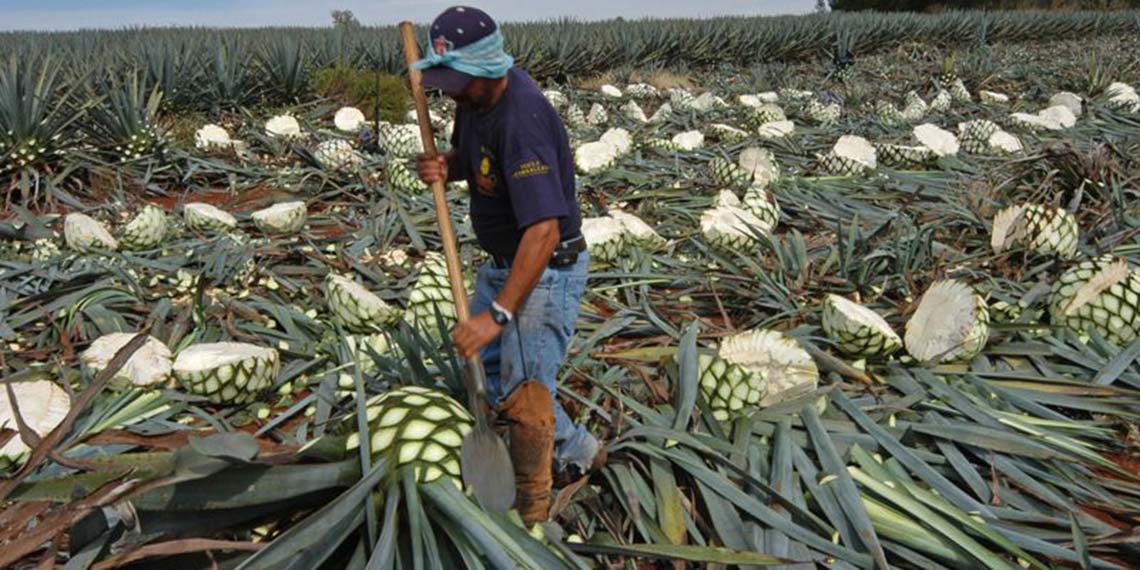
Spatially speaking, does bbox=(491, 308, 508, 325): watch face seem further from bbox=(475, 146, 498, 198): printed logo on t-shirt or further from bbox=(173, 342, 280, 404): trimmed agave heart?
bbox=(173, 342, 280, 404): trimmed agave heart

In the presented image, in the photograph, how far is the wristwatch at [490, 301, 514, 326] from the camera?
182 cm

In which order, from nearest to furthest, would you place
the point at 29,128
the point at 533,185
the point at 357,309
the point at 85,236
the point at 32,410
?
1. the point at 533,185
2. the point at 32,410
3. the point at 357,309
4. the point at 85,236
5. the point at 29,128

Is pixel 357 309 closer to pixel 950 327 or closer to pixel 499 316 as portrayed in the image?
pixel 499 316

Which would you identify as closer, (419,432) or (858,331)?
(419,432)

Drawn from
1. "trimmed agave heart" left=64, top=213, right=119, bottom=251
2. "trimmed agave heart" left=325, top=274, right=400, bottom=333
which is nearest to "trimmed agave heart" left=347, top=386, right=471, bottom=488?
"trimmed agave heart" left=325, top=274, right=400, bottom=333

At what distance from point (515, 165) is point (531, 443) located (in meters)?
0.63

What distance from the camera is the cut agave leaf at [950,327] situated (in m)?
2.73

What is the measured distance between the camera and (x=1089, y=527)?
6.84 feet

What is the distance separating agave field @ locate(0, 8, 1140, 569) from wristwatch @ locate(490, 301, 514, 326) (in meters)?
0.29

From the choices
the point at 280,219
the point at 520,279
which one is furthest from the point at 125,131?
the point at 520,279

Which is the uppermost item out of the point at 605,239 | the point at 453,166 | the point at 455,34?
the point at 455,34

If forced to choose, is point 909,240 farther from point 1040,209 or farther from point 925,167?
point 925,167

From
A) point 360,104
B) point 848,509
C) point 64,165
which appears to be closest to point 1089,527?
point 848,509

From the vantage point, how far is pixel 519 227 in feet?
5.94
